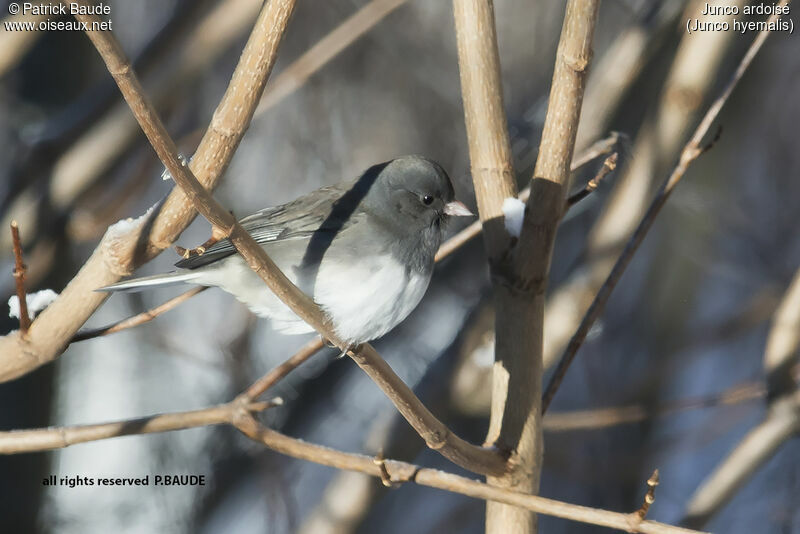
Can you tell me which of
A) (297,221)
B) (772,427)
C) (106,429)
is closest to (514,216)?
(297,221)

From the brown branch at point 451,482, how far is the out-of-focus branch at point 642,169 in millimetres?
1281

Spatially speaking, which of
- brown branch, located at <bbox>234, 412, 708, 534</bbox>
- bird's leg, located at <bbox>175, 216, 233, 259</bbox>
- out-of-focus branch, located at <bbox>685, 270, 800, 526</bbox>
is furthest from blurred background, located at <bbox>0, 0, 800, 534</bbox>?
bird's leg, located at <bbox>175, 216, 233, 259</bbox>

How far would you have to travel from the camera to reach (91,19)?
83cm

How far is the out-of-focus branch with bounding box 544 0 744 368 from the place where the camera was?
236 cm

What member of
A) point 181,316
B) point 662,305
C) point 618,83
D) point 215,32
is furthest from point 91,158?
point 662,305

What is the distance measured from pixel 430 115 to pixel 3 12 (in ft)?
5.66

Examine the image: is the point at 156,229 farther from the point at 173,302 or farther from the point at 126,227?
the point at 173,302

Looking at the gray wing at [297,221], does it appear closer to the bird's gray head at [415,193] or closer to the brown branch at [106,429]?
the bird's gray head at [415,193]

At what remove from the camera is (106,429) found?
4.76 ft

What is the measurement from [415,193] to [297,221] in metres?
0.30

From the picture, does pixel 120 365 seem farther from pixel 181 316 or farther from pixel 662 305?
pixel 662 305

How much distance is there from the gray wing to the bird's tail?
24mm

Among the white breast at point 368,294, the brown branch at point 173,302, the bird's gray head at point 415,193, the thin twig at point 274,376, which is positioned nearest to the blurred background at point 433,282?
the brown branch at point 173,302

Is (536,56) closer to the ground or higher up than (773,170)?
closer to the ground
